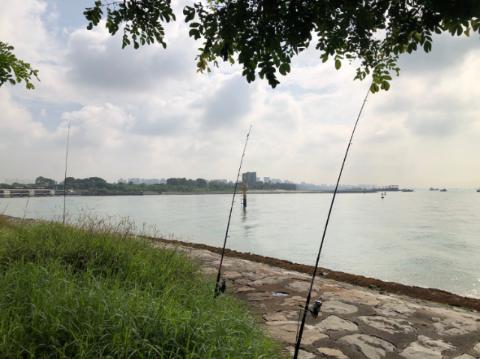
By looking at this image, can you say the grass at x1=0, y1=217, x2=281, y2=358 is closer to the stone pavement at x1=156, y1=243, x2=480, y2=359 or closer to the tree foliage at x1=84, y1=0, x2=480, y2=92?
the stone pavement at x1=156, y1=243, x2=480, y2=359

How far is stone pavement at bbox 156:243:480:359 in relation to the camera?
12.3ft

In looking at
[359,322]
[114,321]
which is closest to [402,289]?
[359,322]

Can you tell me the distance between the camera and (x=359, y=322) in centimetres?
449

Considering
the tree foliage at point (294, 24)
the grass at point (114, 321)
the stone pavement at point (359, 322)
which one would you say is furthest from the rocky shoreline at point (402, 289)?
the tree foliage at point (294, 24)

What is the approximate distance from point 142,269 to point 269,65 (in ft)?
11.3

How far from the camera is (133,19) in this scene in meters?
3.15

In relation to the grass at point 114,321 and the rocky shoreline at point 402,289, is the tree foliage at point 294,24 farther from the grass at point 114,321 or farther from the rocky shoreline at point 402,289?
the rocky shoreline at point 402,289

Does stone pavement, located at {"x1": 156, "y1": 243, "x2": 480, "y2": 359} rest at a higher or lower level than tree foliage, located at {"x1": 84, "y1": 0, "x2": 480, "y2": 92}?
lower

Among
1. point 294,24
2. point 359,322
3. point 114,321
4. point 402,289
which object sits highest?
point 294,24

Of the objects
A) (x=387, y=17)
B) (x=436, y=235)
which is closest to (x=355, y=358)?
(x=387, y=17)

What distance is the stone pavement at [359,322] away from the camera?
3.76 metres

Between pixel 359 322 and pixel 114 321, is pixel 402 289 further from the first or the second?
pixel 114 321

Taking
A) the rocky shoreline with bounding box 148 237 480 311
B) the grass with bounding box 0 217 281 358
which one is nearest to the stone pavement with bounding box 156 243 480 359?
the rocky shoreline with bounding box 148 237 480 311

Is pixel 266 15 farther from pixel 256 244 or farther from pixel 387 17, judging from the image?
pixel 256 244
